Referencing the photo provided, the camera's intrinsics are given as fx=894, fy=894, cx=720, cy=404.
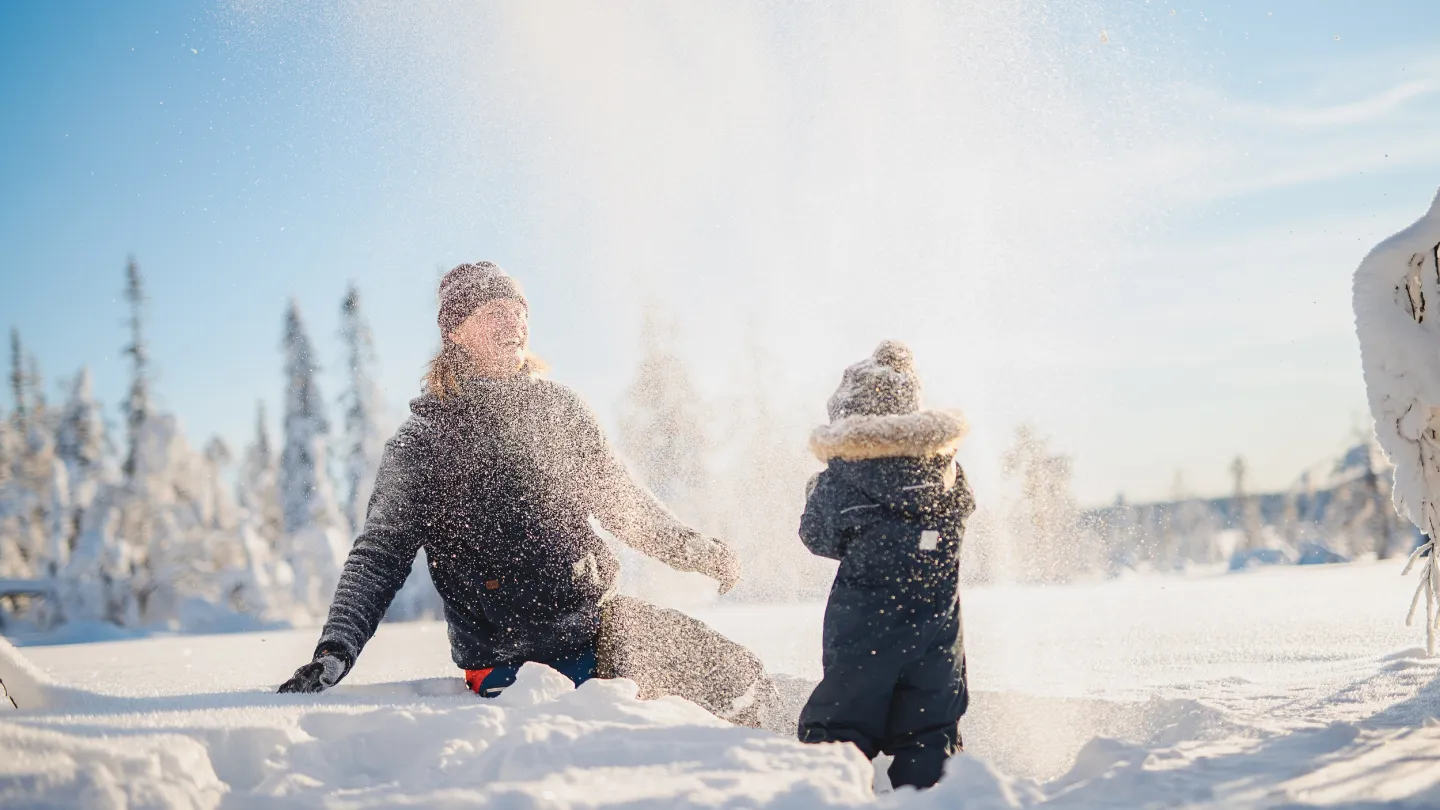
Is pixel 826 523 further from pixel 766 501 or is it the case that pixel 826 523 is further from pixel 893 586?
pixel 766 501

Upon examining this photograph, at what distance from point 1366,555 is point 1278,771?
31099 millimetres

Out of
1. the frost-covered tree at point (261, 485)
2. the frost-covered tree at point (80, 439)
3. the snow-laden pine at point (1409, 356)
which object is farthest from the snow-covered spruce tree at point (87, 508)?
the snow-laden pine at point (1409, 356)

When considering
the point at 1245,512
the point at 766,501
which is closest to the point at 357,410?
the point at 766,501

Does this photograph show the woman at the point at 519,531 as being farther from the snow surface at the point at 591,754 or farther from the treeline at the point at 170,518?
the treeline at the point at 170,518

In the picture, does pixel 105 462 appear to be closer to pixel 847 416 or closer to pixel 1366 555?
pixel 847 416

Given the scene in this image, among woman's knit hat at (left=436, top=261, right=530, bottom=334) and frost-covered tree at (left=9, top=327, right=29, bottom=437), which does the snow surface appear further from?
frost-covered tree at (left=9, top=327, right=29, bottom=437)

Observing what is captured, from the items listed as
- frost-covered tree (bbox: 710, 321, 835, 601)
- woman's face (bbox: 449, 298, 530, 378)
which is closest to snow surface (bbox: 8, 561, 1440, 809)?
woman's face (bbox: 449, 298, 530, 378)

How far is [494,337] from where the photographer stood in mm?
3072

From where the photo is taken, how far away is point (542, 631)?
116 inches

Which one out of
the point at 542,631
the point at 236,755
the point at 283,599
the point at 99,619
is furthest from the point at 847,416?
the point at 99,619

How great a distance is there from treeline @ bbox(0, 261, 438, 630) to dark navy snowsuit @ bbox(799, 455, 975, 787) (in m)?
18.9

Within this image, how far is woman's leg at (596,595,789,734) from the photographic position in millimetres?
3070

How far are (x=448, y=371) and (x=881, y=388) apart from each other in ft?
4.86

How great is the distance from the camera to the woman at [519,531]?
295cm
